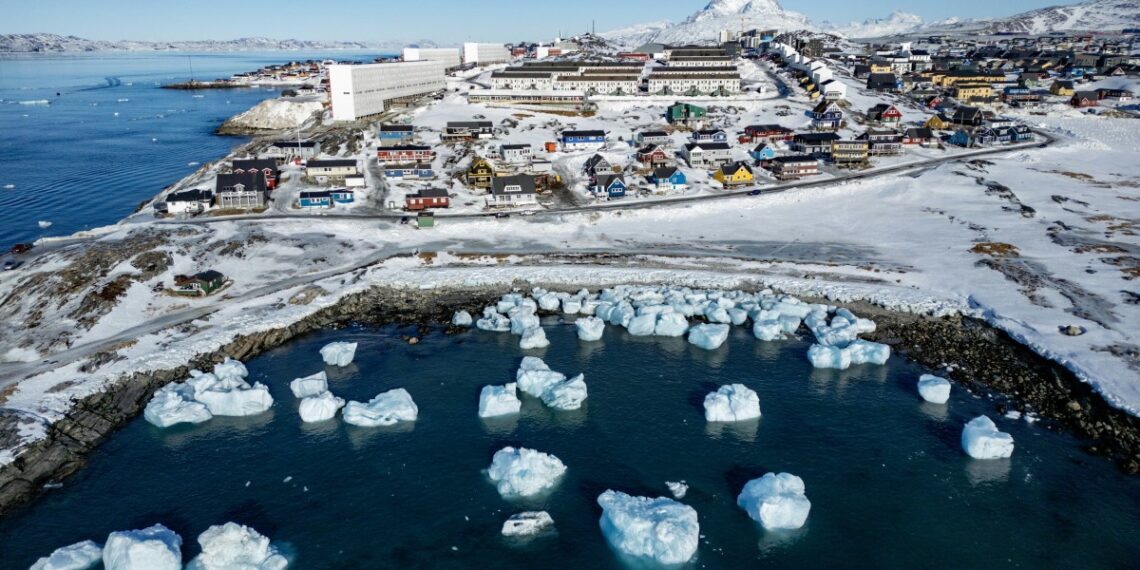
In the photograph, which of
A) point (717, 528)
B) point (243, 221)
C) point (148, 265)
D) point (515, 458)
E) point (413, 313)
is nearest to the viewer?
point (717, 528)

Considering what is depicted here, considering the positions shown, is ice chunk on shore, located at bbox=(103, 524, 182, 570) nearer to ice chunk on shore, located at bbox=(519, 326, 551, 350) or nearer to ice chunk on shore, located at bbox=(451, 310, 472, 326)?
ice chunk on shore, located at bbox=(519, 326, 551, 350)

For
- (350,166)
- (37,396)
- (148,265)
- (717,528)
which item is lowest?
(717,528)

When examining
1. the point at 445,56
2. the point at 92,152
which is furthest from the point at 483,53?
the point at 92,152

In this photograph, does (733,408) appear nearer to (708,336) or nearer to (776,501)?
(776,501)

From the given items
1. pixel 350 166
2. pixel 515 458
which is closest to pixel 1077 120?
pixel 350 166

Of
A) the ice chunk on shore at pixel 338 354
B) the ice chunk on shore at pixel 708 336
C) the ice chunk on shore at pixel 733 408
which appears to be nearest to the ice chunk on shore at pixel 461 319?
the ice chunk on shore at pixel 338 354

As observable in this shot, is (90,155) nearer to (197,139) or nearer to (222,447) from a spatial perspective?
(197,139)
